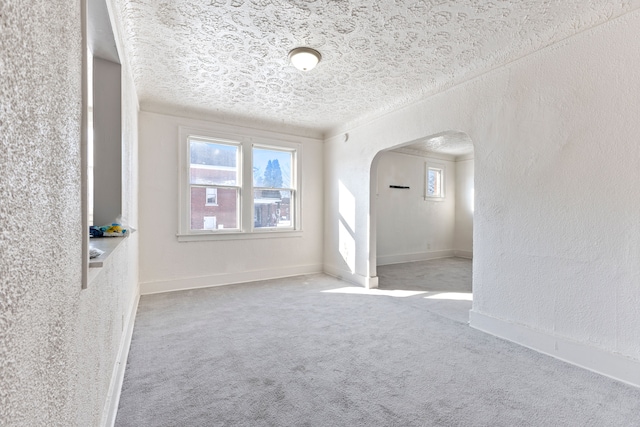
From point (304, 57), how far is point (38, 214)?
243 cm

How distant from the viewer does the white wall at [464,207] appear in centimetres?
691

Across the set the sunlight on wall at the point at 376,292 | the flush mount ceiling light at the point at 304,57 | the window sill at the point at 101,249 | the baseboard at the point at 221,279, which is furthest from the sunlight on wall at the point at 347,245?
the window sill at the point at 101,249

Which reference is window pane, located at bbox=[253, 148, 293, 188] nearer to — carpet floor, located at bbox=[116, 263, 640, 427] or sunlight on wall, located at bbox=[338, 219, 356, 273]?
sunlight on wall, located at bbox=[338, 219, 356, 273]

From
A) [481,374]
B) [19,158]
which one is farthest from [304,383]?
[19,158]

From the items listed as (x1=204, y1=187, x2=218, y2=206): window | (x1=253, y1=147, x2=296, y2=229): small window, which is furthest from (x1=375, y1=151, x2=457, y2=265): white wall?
(x1=204, y1=187, x2=218, y2=206): window

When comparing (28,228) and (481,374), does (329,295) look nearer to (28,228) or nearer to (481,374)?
(481,374)

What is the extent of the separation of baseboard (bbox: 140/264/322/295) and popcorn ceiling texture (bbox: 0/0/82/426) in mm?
3440

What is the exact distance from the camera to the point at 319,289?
421 centimetres

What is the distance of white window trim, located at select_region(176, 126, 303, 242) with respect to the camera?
418 cm

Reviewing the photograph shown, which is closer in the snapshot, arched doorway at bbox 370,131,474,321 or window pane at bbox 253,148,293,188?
window pane at bbox 253,148,293,188

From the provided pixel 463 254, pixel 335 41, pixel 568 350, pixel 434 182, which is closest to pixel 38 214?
pixel 335 41

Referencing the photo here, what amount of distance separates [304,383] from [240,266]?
2.93 metres

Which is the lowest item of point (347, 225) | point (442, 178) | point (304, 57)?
point (347, 225)

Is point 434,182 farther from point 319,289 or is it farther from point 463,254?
point 319,289
